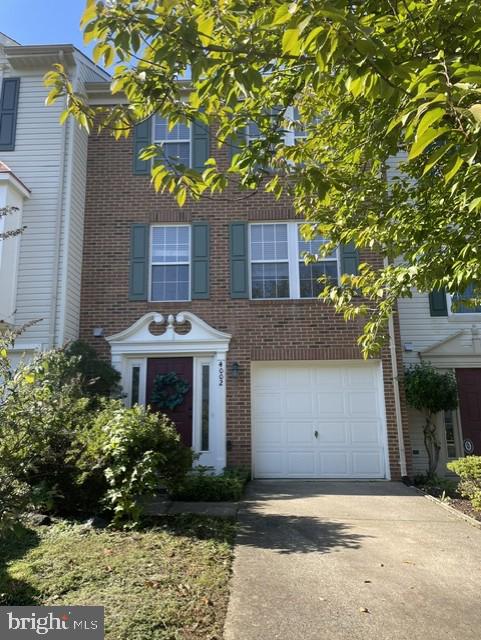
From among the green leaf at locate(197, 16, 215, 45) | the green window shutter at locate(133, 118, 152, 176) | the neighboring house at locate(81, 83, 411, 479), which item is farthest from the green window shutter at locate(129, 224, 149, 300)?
the green leaf at locate(197, 16, 215, 45)

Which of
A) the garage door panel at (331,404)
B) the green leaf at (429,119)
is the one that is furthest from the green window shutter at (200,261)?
the green leaf at (429,119)

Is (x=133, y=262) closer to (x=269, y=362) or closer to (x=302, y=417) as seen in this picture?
(x=269, y=362)

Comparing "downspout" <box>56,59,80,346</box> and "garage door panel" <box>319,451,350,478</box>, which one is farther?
"garage door panel" <box>319,451,350,478</box>

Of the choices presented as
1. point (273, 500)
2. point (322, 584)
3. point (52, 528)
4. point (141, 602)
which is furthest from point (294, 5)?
point (273, 500)

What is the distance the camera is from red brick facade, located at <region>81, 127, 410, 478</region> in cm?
956

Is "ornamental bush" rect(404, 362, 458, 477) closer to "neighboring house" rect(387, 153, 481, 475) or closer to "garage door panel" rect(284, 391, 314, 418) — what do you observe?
"neighboring house" rect(387, 153, 481, 475)

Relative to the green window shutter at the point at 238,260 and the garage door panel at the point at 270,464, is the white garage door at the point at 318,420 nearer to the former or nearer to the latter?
the garage door panel at the point at 270,464

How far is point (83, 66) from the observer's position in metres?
11.2

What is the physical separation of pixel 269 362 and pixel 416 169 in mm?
5438

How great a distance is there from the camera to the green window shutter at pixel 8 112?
10250 millimetres

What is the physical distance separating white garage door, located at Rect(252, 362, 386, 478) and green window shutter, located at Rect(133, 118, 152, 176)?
190 inches

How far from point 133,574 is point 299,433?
19.2 ft

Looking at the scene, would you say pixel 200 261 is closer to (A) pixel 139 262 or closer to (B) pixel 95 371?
(A) pixel 139 262

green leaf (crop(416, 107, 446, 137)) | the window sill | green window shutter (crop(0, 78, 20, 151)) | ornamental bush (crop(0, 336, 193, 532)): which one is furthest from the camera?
the window sill
